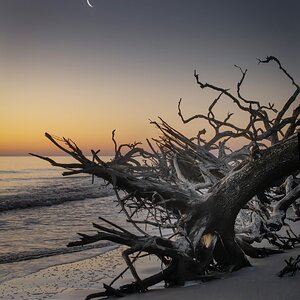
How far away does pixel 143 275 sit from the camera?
5.45 metres

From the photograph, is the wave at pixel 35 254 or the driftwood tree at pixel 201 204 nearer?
the driftwood tree at pixel 201 204

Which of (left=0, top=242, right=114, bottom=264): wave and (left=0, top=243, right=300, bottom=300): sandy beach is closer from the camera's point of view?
(left=0, top=243, right=300, bottom=300): sandy beach

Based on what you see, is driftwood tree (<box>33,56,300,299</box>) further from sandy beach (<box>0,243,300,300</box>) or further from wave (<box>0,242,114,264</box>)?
wave (<box>0,242,114,264</box>)

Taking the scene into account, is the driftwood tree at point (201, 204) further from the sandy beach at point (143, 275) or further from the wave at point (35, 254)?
the wave at point (35, 254)

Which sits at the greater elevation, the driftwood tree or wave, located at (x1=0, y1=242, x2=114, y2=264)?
the driftwood tree

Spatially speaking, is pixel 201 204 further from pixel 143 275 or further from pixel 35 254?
pixel 35 254

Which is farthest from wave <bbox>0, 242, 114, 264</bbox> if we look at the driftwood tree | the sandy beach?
the driftwood tree

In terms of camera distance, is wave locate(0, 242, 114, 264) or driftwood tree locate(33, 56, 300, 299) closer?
driftwood tree locate(33, 56, 300, 299)

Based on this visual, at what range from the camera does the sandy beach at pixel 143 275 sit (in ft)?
12.1

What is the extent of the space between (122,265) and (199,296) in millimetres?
2810

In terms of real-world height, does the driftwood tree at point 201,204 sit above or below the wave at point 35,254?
above

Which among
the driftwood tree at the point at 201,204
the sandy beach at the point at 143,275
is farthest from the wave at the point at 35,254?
the driftwood tree at the point at 201,204

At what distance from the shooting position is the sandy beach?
368cm

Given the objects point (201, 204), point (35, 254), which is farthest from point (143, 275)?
point (35, 254)
